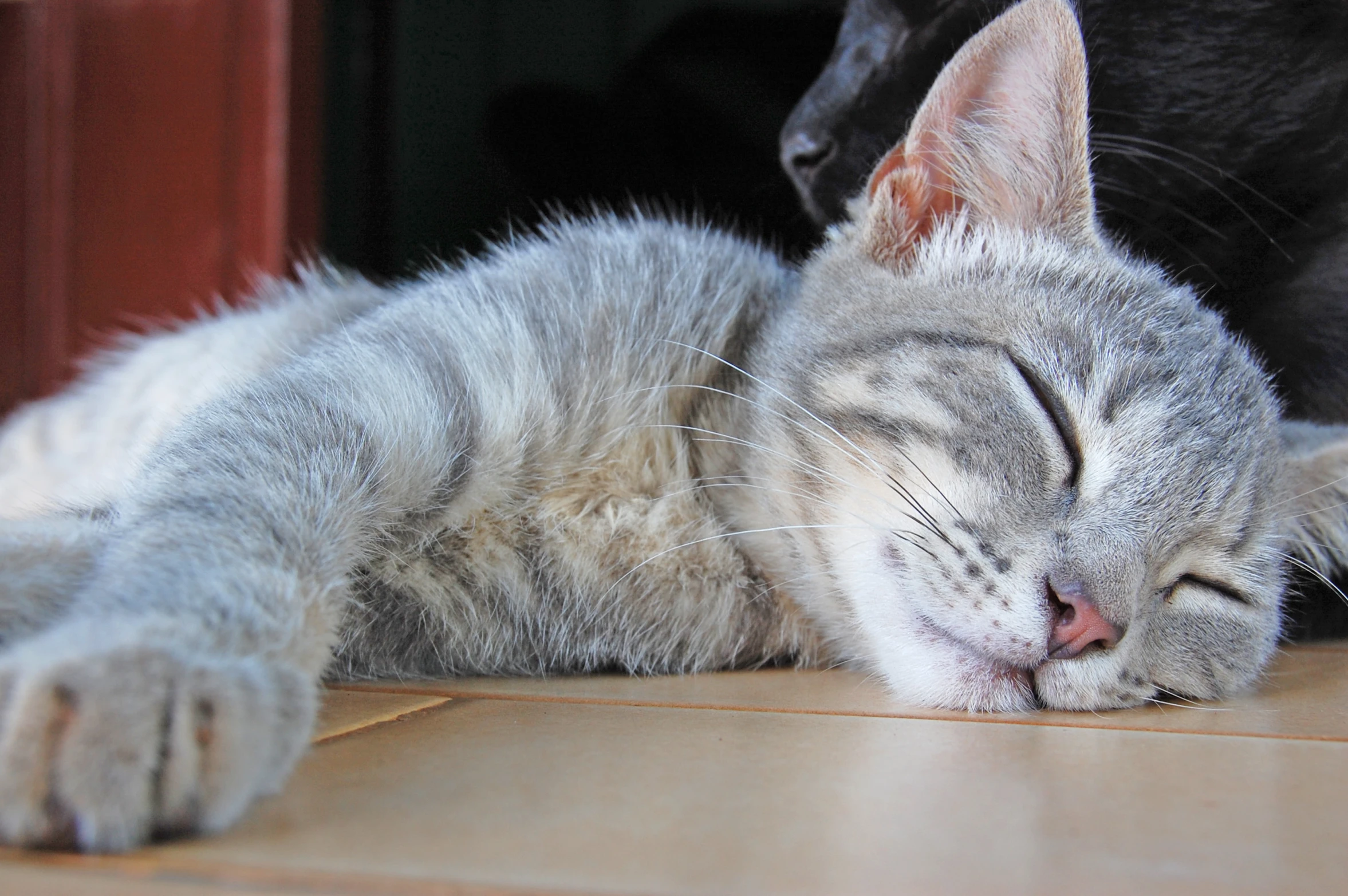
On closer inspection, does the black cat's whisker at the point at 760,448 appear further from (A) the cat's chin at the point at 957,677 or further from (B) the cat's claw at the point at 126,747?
(B) the cat's claw at the point at 126,747

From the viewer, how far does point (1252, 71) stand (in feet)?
6.12

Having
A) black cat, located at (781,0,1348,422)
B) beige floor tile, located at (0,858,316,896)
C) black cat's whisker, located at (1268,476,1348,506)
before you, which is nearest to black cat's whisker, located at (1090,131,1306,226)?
black cat, located at (781,0,1348,422)

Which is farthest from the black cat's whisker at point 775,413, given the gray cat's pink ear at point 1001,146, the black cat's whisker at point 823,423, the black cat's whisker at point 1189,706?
the black cat's whisker at point 1189,706

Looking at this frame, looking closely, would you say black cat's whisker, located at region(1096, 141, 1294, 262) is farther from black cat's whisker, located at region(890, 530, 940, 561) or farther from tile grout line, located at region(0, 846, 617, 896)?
tile grout line, located at region(0, 846, 617, 896)

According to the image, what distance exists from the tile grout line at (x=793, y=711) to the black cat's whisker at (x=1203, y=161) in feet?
3.68

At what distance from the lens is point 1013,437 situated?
1.32 metres

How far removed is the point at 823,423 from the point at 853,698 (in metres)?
0.37

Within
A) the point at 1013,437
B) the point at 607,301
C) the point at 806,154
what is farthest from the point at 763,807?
the point at 806,154

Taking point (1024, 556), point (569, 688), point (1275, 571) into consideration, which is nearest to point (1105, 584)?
point (1024, 556)

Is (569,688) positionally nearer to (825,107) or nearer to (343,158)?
(825,107)

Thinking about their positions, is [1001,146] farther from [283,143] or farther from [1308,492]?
[283,143]

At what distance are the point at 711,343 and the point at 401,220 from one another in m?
1.76

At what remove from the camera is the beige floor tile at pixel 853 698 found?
121cm

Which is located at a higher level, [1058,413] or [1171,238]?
[1171,238]
